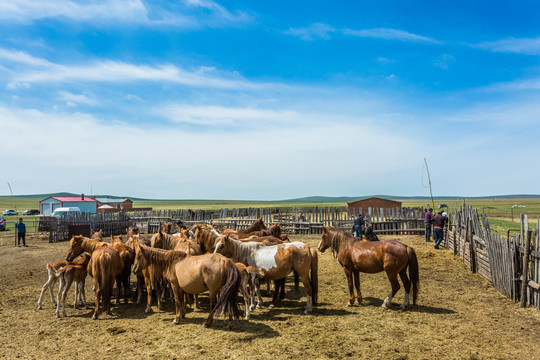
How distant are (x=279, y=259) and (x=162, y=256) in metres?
2.79

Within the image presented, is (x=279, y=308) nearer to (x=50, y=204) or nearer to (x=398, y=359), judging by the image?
(x=398, y=359)

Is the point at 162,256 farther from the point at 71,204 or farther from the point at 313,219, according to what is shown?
the point at 71,204

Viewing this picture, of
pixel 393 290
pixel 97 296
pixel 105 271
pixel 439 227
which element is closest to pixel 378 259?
pixel 393 290

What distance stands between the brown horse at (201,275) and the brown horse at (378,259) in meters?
3.31

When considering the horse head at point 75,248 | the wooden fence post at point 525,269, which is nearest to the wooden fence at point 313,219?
the wooden fence post at point 525,269

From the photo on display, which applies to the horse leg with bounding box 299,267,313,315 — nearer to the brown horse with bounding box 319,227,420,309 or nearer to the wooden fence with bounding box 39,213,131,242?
the brown horse with bounding box 319,227,420,309

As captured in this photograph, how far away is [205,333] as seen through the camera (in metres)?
7.14

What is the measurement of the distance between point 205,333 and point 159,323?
1.33 metres

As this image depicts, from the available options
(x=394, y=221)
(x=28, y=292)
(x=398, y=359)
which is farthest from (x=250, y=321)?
(x=394, y=221)

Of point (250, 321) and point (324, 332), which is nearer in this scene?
point (324, 332)

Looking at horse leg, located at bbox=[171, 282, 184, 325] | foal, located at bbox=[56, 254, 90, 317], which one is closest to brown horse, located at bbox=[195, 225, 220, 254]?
horse leg, located at bbox=[171, 282, 184, 325]

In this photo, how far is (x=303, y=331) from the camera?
7.16 m

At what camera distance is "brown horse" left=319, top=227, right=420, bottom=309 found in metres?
8.55

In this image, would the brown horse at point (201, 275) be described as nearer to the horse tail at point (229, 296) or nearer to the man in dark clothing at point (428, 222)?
the horse tail at point (229, 296)
